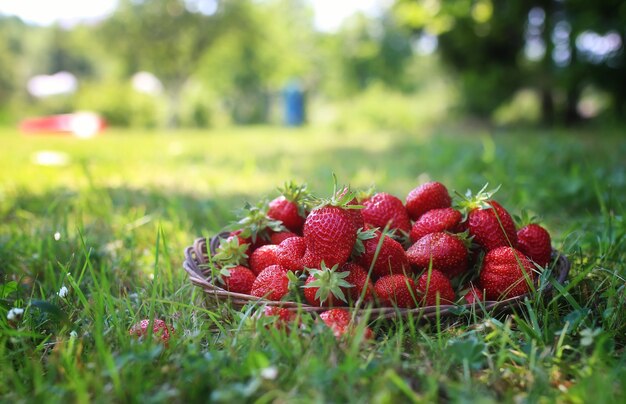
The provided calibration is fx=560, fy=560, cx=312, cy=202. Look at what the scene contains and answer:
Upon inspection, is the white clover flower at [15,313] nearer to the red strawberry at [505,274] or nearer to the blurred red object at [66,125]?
the red strawberry at [505,274]

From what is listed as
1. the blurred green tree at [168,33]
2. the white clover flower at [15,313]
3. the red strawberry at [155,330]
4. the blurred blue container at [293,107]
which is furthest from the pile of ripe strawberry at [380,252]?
the blurred blue container at [293,107]

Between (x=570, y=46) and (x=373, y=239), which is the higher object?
(x=570, y=46)

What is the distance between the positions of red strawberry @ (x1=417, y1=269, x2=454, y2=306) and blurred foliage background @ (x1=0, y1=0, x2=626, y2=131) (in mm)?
6356

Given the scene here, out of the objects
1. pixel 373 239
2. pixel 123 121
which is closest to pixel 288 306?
pixel 373 239

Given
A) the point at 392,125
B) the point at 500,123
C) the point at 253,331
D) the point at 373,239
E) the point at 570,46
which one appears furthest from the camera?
the point at 392,125

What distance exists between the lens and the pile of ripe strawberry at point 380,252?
4.62 feet

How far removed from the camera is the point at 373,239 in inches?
58.9

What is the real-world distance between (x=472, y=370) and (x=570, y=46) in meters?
7.34

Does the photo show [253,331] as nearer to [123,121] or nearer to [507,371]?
[507,371]

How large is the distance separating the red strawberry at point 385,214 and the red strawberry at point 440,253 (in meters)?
0.16

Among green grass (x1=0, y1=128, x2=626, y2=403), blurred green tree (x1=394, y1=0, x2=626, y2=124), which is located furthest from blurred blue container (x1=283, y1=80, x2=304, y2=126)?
green grass (x1=0, y1=128, x2=626, y2=403)

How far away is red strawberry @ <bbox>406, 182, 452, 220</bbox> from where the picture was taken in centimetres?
171

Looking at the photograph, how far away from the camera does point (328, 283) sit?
52.7 inches

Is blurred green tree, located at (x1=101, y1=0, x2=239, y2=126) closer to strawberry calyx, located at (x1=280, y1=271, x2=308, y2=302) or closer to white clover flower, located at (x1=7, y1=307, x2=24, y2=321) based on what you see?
white clover flower, located at (x1=7, y1=307, x2=24, y2=321)
